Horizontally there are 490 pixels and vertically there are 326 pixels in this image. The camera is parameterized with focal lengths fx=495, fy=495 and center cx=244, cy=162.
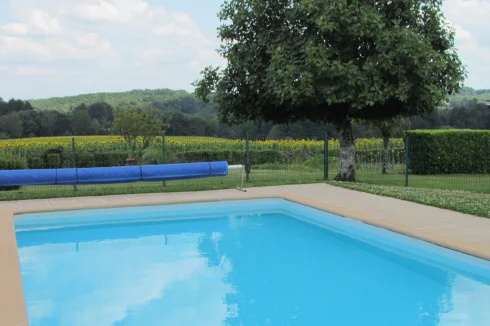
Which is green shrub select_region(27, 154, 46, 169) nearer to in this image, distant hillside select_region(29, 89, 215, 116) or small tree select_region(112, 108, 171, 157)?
small tree select_region(112, 108, 171, 157)

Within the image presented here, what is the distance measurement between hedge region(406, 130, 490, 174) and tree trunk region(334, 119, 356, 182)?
5684mm

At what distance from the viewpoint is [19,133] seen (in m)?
41.3

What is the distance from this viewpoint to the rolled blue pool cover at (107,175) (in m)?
11.0

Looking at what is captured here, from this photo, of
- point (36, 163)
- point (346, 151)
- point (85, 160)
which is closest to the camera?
point (346, 151)

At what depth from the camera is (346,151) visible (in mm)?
14156

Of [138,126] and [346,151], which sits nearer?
[346,151]

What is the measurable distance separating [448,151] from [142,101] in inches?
1554

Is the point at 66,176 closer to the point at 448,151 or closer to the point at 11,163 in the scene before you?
the point at 11,163

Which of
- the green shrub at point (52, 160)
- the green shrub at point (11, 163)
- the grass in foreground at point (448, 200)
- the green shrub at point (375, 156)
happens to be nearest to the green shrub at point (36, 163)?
the green shrub at point (52, 160)

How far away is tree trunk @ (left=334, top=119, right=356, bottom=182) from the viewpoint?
14047mm

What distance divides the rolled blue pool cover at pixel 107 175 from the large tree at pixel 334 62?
12.2ft

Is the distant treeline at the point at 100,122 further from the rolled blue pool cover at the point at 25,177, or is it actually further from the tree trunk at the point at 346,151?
the rolled blue pool cover at the point at 25,177

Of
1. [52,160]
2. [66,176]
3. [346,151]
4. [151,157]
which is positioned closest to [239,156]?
[151,157]

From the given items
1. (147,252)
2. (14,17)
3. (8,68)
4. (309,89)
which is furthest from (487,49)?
(8,68)
